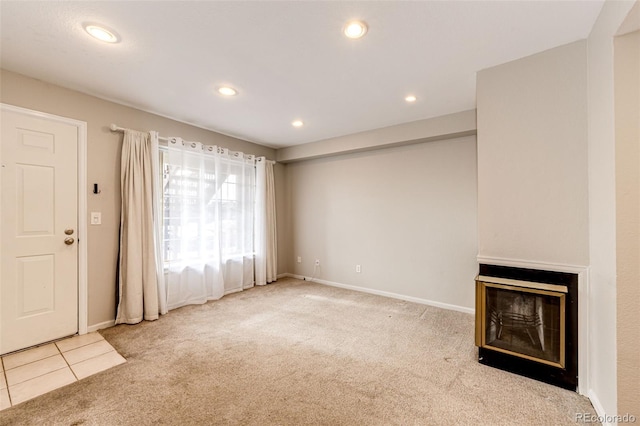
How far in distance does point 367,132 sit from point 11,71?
3.89 meters

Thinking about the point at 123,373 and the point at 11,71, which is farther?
the point at 11,71

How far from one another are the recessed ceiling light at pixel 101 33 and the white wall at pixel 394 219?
3348 mm

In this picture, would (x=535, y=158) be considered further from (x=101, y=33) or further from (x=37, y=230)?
(x=37, y=230)

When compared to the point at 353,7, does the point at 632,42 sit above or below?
below

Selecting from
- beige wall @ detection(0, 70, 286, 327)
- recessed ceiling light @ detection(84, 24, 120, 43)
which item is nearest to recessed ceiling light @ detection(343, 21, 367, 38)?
recessed ceiling light @ detection(84, 24, 120, 43)

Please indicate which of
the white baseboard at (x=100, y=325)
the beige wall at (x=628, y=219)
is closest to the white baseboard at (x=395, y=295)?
the beige wall at (x=628, y=219)

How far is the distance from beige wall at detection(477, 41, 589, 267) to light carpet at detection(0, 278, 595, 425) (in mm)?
1011

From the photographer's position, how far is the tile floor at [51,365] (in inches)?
76.7

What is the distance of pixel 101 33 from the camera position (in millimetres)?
1919

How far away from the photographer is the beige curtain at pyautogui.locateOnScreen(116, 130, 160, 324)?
3.09 metres

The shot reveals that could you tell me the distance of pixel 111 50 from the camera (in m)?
2.12

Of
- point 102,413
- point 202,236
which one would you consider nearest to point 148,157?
point 202,236

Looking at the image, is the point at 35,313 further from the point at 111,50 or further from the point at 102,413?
the point at 111,50

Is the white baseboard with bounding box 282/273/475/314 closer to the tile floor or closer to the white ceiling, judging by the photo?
the white ceiling
